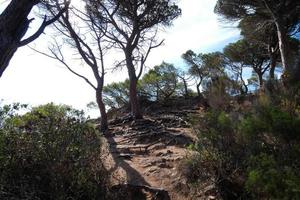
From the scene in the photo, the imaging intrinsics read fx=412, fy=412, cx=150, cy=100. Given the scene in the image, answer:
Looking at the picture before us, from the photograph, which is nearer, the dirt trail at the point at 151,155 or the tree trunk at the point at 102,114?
the dirt trail at the point at 151,155

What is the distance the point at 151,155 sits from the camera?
877 cm

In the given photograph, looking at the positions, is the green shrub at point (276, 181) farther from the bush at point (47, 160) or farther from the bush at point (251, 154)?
the bush at point (47, 160)

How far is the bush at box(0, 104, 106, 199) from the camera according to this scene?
4559 millimetres

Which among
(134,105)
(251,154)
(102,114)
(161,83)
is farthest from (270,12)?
(251,154)

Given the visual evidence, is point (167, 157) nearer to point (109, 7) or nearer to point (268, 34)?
point (109, 7)

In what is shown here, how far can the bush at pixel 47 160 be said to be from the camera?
179 inches

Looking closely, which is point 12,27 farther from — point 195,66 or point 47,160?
point 195,66

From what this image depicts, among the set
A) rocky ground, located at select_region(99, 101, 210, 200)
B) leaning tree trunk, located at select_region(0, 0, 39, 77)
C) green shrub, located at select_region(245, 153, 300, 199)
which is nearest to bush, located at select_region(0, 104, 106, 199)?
rocky ground, located at select_region(99, 101, 210, 200)

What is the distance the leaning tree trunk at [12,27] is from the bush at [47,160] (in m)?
1.46

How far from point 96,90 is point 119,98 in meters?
8.41

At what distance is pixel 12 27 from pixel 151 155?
18.5 ft

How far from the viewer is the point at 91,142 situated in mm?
5406

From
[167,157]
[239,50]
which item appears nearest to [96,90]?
[167,157]

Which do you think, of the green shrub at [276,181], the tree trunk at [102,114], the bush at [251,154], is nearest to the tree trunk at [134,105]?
the tree trunk at [102,114]
